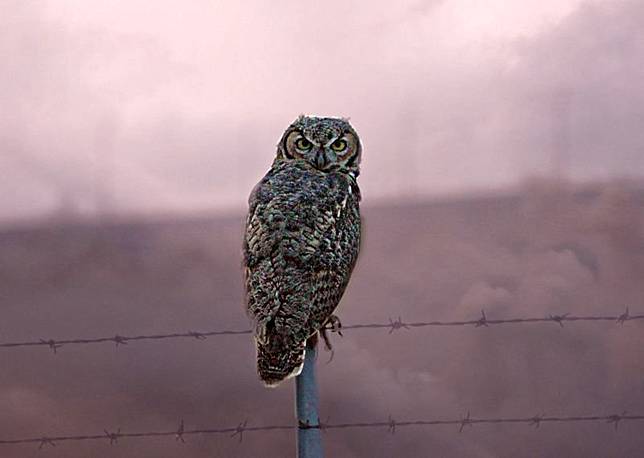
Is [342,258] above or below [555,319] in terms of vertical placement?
above

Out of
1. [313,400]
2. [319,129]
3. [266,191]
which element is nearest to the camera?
[313,400]

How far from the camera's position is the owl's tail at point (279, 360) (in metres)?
5.23

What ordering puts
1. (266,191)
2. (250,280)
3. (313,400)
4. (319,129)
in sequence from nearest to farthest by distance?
(313,400) → (250,280) → (266,191) → (319,129)

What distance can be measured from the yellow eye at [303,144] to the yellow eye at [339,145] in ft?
0.56

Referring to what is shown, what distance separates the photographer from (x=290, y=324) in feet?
17.4

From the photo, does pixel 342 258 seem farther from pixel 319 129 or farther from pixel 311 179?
pixel 319 129

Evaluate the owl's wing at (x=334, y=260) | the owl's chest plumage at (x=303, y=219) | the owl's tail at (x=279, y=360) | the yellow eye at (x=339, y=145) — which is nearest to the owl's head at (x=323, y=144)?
the yellow eye at (x=339, y=145)

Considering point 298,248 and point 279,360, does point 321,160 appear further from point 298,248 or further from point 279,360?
point 279,360

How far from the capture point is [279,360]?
5242mm

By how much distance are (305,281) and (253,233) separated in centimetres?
51

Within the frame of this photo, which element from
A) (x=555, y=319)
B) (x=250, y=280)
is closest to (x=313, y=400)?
(x=250, y=280)

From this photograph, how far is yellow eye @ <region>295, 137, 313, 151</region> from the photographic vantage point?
22.0 feet

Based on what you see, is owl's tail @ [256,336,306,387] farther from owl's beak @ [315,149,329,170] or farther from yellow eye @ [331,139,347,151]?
yellow eye @ [331,139,347,151]

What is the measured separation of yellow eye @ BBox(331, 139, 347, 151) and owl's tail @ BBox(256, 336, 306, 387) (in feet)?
6.04
